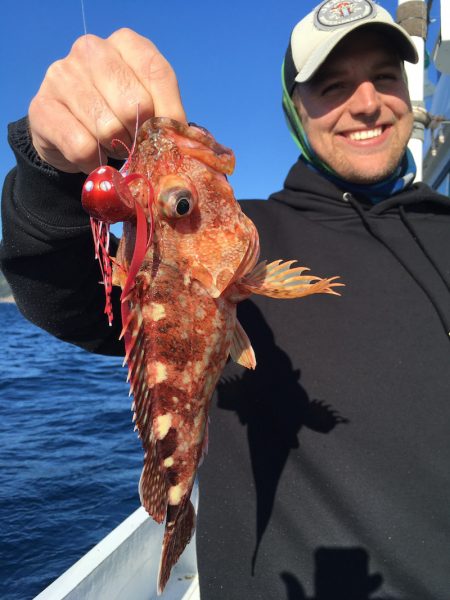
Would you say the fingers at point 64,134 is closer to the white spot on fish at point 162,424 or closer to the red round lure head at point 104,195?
the red round lure head at point 104,195

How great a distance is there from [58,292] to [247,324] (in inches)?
49.9

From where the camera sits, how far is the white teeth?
3812 mm

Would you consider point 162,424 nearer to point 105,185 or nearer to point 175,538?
point 175,538

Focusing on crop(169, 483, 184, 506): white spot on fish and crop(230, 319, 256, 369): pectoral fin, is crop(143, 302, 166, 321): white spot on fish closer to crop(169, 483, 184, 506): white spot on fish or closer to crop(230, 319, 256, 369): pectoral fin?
crop(230, 319, 256, 369): pectoral fin

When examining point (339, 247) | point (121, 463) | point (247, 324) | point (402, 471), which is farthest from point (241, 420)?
point (121, 463)

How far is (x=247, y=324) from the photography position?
3.35 m

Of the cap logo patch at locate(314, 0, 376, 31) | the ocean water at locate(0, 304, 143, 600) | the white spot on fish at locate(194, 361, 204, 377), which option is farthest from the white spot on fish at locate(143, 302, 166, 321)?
the ocean water at locate(0, 304, 143, 600)

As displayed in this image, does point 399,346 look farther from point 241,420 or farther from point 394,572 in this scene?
point 394,572

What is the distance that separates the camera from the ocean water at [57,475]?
351 inches

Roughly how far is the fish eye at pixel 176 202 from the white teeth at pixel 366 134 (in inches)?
89.3

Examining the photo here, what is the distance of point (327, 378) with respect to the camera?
3.14 m

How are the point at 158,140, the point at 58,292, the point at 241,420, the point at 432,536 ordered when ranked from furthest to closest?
1. the point at 241,420
2. the point at 432,536
3. the point at 58,292
4. the point at 158,140

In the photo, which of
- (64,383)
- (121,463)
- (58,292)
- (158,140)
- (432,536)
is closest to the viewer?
(158,140)

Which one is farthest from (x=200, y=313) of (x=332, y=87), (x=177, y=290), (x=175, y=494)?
(x=332, y=87)
